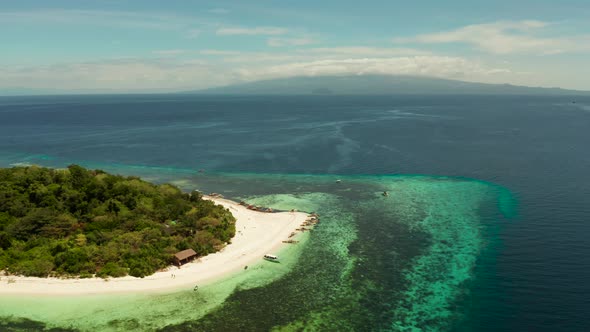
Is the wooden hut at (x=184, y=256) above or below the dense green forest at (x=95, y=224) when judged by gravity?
below

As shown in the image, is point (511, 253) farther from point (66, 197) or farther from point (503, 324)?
point (66, 197)

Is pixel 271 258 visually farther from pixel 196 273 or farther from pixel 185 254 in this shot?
pixel 185 254

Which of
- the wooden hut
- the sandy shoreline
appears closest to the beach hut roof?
the wooden hut

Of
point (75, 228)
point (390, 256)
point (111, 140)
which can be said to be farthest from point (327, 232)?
point (111, 140)

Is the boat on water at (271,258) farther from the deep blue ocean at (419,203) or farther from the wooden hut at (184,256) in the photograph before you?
the wooden hut at (184,256)

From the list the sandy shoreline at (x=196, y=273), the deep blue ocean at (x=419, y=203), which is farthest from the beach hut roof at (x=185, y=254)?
the deep blue ocean at (x=419, y=203)

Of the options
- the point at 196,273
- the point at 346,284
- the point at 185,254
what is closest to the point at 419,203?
the point at 346,284
